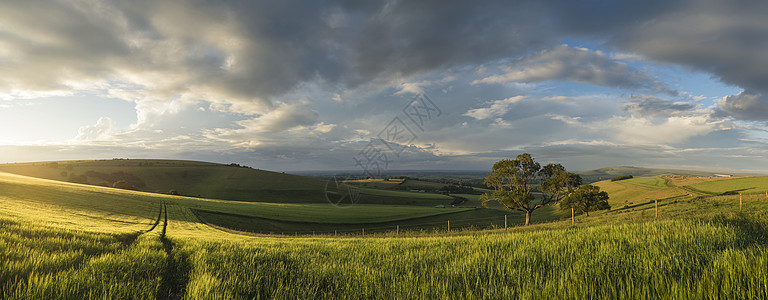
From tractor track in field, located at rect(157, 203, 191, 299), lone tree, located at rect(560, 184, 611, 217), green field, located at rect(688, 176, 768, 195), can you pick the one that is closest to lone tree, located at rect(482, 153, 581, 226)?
lone tree, located at rect(560, 184, 611, 217)

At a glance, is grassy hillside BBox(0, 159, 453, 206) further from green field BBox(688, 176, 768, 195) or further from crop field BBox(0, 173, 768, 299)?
crop field BBox(0, 173, 768, 299)

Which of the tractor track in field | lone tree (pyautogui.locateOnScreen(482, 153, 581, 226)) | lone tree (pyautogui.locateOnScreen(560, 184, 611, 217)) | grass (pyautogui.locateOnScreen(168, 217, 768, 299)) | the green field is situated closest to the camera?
grass (pyautogui.locateOnScreen(168, 217, 768, 299))

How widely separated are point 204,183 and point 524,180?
11698cm

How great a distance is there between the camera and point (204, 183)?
10925cm

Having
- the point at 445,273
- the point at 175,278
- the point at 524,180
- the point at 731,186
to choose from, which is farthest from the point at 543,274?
the point at 731,186

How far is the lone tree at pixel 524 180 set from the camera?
38.6 m

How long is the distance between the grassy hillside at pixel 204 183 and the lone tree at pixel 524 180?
60.1m

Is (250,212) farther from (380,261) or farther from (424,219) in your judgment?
(380,261)

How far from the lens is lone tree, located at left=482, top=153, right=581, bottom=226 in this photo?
38594 mm

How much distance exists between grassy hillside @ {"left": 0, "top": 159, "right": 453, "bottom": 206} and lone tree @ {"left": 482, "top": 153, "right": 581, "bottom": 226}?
6007 centimetres

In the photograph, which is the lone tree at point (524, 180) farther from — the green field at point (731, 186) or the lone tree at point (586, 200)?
the green field at point (731, 186)

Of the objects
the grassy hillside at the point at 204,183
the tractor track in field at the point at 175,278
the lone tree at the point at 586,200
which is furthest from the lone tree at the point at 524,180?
the grassy hillside at the point at 204,183

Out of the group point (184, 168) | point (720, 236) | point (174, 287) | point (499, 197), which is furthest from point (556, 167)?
point (184, 168)

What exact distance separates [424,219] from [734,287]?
63.3m
